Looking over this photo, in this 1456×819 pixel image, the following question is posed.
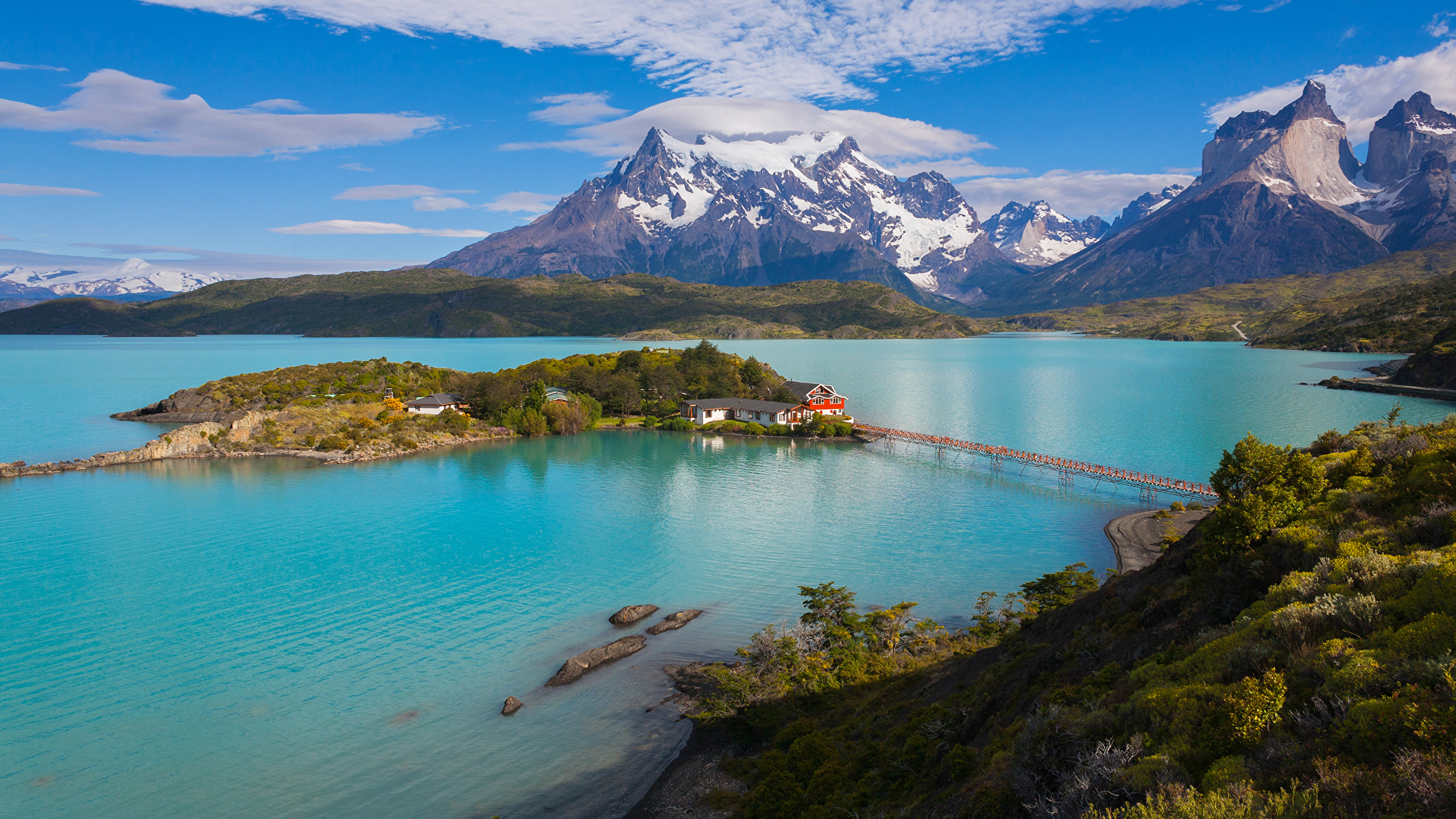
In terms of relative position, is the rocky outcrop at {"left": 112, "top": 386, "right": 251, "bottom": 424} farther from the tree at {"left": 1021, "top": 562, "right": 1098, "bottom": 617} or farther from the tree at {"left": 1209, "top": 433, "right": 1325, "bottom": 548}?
the tree at {"left": 1209, "top": 433, "right": 1325, "bottom": 548}

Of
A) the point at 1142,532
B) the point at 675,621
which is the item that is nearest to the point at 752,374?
the point at 1142,532

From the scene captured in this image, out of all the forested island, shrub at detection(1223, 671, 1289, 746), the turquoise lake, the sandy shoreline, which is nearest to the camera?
shrub at detection(1223, 671, 1289, 746)

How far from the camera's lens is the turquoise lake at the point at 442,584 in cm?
2206

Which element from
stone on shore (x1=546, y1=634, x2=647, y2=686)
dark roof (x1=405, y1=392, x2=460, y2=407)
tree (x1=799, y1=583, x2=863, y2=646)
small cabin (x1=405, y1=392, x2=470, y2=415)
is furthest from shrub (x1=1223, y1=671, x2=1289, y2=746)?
dark roof (x1=405, y1=392, x2=460, y2=407)

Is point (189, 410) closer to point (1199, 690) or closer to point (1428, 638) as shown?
point (1199, 690)

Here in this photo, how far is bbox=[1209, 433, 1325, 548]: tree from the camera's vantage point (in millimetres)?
16328

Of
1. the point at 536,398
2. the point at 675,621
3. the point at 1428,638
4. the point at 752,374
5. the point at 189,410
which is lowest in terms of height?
the point at 675,621

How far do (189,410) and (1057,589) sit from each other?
11325 centimetres

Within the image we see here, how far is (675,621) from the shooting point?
3262 centimetres

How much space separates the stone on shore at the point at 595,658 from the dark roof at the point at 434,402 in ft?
228

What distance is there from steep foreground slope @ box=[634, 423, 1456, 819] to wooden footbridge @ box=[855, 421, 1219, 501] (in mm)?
29978

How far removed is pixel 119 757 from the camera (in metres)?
22.6

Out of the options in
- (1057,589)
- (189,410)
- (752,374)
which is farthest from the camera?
(752,374)

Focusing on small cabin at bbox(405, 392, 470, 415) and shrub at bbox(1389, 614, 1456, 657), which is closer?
shrub at bbox(1389, 614, 1456, 657)
